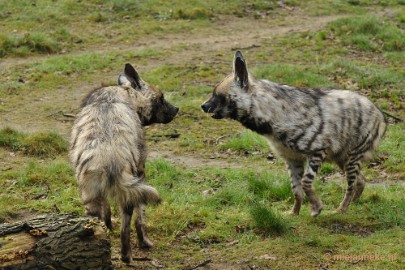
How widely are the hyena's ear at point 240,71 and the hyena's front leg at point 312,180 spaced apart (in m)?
0.99

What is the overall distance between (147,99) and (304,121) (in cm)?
155

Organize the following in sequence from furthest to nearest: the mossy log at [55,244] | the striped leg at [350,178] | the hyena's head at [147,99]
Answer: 1. the striped leg at [350,178]
2. the hyena's head at [147,99]
3. the mossy log at [55,244]

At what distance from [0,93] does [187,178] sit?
4.69 meters

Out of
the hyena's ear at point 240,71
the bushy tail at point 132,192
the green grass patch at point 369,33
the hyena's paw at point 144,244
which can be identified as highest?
the hyena's ear at point 240,71

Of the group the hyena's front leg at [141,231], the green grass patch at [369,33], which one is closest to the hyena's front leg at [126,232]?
the hyena's front leg at [141,231]

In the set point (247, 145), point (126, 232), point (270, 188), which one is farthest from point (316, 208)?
point (247, 145)

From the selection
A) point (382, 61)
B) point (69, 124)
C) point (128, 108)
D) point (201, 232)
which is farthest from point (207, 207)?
point (382, 61)

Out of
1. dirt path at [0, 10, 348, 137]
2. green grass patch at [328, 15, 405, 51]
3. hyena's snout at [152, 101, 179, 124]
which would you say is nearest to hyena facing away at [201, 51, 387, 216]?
hyena's snout at [152, 101, 179, 124]

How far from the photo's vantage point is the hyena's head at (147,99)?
685cm

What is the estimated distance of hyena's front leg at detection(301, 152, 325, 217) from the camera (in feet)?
22.7

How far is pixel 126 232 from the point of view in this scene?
5.71 m

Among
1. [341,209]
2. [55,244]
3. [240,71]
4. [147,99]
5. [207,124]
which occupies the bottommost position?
[207,124]

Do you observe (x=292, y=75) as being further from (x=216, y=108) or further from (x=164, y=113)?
(x=164, y=113)

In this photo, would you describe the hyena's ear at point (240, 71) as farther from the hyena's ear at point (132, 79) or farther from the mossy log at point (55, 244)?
the mossy log at point (55, 244)
